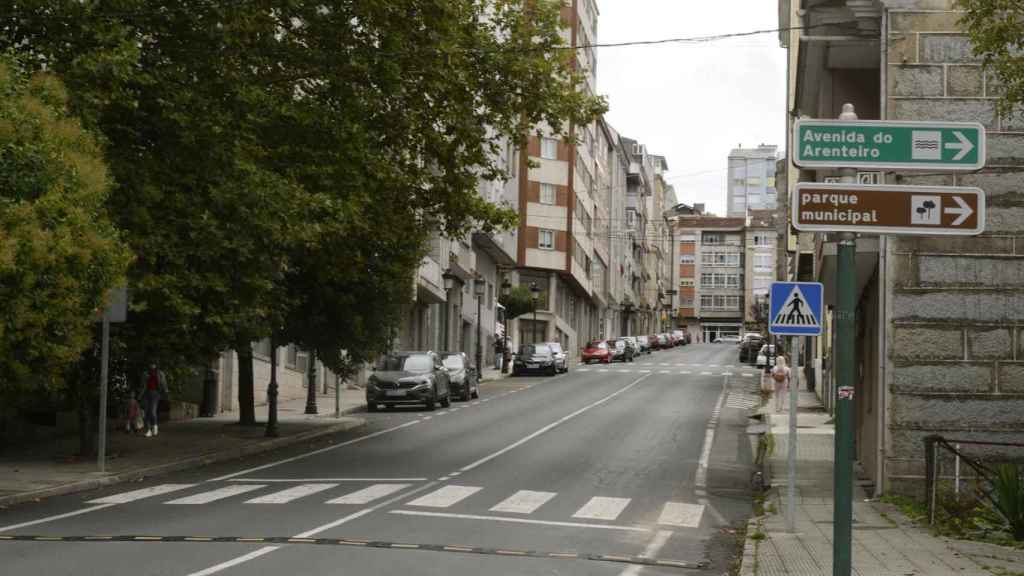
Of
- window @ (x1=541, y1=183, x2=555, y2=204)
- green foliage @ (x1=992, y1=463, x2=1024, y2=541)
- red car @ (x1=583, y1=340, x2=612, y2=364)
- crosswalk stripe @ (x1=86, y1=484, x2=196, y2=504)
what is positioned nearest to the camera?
green foliage @ (x1=992, y1=463, x2=1024, y2=541)

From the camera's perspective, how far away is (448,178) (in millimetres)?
23688

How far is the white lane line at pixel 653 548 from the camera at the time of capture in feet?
36.7

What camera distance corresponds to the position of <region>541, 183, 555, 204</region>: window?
80.8 meters

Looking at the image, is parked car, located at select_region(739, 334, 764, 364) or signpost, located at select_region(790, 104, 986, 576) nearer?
signpost, located at select_region(790, 104, 986, 576)

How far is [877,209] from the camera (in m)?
7.04

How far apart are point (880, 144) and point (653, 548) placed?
6461mm

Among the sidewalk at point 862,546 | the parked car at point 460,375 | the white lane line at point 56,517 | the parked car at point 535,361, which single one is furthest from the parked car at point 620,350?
the white lane line at point 56,517

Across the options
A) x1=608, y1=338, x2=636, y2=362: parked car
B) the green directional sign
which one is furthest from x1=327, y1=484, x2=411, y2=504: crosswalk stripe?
x1=608, y1=338, x2=636, y2=362: parked car

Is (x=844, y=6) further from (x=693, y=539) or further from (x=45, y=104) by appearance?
(x=45, y=104)

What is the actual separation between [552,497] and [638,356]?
250ft

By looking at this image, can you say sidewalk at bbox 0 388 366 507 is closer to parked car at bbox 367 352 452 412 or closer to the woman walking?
parked car at bbox 367 352 452 412

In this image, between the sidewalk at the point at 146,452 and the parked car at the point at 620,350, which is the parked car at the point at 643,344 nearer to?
the parked car at the point at 620,350

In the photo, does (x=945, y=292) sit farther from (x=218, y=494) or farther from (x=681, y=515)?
(x=218, y=494)

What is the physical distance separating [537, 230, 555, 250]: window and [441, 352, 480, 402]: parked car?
4002 centimetres
